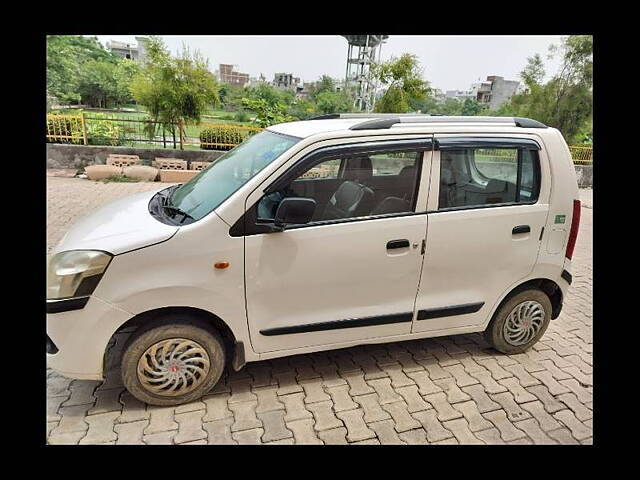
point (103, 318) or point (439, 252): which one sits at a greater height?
point (439, 252)

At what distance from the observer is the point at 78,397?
106 inches

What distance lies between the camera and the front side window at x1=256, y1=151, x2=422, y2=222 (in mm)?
2725

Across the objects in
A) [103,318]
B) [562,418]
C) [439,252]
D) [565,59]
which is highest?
[565,59]

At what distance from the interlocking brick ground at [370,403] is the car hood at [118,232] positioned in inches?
42.3

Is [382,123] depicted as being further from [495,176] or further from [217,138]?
[217,138]

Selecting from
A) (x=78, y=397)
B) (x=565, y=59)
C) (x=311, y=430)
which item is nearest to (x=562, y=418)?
(x=311, y=430)

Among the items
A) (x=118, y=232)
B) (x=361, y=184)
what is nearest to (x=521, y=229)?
(x=361, y=184)

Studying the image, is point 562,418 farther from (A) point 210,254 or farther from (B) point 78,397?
(B) point 78,397

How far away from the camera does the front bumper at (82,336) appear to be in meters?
2.29

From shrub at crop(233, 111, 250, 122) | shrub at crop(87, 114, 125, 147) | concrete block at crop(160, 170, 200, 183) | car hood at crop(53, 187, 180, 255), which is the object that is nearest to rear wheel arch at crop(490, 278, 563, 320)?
car hood at crop(53, 187, 180, 255)

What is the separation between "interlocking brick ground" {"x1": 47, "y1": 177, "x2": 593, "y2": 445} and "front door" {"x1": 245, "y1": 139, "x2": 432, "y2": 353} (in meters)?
0.39

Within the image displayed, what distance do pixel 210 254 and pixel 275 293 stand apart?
0.49 m

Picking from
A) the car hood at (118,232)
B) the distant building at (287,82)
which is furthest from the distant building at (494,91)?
the car hood at (118,232)

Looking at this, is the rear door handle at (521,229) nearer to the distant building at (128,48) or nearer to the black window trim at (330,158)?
the black window trim at (330,158)
